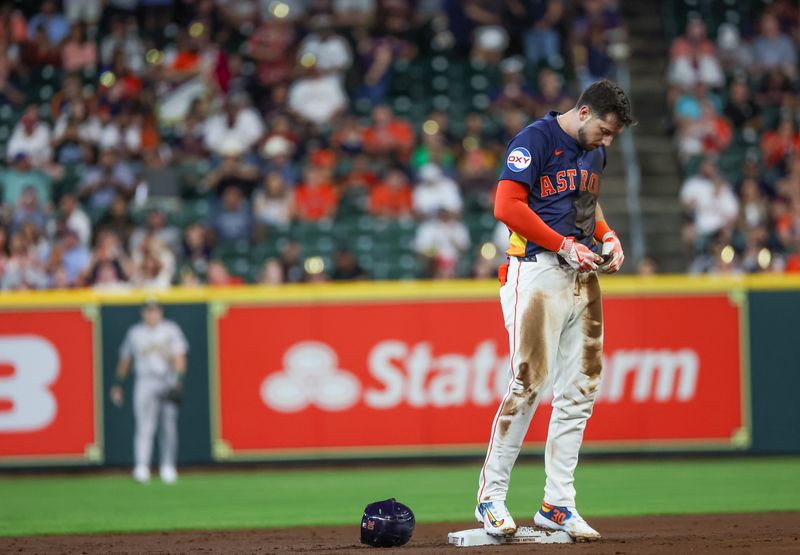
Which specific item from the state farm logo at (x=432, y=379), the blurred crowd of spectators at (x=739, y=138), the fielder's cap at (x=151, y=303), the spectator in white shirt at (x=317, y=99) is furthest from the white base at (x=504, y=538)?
the spectator in white shirt at (x=317, y=99)

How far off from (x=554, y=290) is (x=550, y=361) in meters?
0.40

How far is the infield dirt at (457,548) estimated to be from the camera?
6.85 metres

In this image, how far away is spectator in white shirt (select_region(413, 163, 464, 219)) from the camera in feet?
54.4

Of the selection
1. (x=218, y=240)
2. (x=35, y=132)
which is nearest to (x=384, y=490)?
(x=218, y=240)

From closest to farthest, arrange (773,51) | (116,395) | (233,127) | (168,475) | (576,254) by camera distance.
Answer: (576,254) → (168,475) → (116,395) → (233,127) → (773,51)

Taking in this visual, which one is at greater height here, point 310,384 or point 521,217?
point 521,217

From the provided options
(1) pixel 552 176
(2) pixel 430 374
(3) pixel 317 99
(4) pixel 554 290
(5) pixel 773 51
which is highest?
(5) pixel 773 51

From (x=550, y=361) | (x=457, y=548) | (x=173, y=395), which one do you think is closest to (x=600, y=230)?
(x=550, y=361)

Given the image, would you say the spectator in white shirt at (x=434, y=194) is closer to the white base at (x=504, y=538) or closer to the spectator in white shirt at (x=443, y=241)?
the spectator in white shirt at (x=443, y=241)

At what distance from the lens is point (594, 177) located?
24.1 feet

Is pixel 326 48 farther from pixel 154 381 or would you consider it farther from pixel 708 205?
pixel 154 381

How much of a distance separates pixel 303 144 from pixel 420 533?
33.5 ft

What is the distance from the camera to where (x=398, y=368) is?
47.2 ft

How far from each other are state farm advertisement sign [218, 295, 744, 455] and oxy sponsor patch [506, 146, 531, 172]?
7.32m
